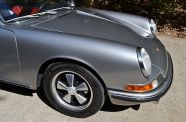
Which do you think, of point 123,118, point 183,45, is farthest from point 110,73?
point 183,45

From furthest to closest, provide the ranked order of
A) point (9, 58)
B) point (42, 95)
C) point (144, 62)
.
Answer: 1. point (42, 95)
2. point (9, 58)
3. point (144, 62)

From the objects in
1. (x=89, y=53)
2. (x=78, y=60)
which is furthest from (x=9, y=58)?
(x=89, y=53)

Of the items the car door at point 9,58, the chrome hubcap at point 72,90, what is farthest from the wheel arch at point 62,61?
the car door at point 9,58

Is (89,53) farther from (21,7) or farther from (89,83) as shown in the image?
(21,7)

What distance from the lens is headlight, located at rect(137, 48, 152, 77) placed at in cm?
329

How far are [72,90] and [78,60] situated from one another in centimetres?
47

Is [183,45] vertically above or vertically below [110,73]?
below

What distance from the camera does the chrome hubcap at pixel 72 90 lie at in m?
3.58

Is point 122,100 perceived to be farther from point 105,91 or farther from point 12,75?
point 12,75

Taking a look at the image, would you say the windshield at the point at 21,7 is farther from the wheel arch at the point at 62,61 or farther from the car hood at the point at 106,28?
the wheel arch at the point at 62,61

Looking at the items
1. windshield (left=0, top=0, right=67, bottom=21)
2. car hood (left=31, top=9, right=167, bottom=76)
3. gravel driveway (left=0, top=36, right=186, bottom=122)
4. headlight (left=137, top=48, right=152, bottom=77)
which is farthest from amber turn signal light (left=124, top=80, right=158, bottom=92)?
windshield (left=0, top=0, right=67, bottom=21)

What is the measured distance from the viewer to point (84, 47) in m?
3.39

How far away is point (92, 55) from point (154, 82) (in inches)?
29.2

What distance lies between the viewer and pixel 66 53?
3.40m
